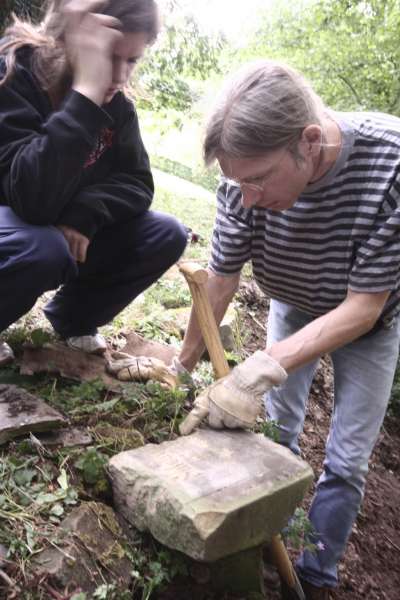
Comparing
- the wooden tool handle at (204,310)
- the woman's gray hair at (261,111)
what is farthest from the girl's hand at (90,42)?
the wooden tool handle at (204,310)

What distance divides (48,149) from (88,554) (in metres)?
1.29

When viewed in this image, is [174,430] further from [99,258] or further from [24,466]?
[99,258]

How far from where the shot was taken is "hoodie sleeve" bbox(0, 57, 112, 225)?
1784 mm

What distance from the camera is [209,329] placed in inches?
77.1

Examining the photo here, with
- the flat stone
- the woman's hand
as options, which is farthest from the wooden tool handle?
the flat stone

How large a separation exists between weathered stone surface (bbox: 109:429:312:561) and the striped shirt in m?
0.63

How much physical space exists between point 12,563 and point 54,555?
111mm

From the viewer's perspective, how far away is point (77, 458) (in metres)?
1.74

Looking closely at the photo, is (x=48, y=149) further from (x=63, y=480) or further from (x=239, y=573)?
(x=239, y=573)

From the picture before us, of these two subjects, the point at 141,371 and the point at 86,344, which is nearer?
the point at 141,371

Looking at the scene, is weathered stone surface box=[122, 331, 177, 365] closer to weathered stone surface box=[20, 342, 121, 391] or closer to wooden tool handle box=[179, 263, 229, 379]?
weathered stone surface box=[20, 342, 121, 391]

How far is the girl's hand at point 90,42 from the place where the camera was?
175cm

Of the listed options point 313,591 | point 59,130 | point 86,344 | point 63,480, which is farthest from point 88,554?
point 59,130

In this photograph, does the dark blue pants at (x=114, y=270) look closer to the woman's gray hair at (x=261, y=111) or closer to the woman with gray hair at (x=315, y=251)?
the woman with gray hair at (x=315, y=251)
